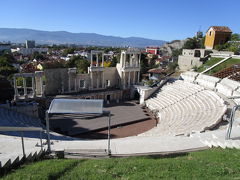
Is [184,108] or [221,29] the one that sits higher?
[221,29]

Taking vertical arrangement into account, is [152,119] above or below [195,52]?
below

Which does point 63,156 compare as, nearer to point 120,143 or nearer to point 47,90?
point 120,143

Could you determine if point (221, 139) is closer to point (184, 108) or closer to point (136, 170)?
point (136, 170)

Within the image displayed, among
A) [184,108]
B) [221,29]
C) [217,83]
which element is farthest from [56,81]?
[221,29]

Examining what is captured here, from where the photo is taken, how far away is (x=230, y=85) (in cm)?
2047

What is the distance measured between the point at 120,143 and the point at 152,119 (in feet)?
39.2

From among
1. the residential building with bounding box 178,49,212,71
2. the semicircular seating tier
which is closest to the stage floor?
the semicircular seating tier

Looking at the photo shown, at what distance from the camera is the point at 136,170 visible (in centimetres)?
586

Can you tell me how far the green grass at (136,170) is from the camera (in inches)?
210

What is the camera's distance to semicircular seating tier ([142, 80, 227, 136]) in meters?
13.8

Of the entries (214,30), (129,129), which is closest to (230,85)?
(129,129)

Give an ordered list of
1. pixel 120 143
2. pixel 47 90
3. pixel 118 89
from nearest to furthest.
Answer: pixel 120 143 → pixel 47 90 → pixel 118 89

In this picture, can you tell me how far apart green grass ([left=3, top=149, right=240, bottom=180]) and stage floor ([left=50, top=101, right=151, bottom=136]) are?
1051 centimetres

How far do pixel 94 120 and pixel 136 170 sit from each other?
13815mm
